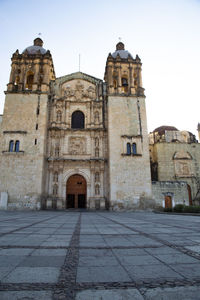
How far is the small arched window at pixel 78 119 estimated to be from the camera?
67.7 feet

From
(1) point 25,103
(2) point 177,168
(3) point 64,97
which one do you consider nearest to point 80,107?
(3) point 64,97

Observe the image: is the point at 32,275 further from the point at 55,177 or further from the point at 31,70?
the point at 31,70

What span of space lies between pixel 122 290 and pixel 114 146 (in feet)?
56.0

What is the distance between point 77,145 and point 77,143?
0.21 m

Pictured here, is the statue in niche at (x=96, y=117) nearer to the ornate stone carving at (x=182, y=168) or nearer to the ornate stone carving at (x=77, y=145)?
the ornate stone carving at (x=77, y=145)

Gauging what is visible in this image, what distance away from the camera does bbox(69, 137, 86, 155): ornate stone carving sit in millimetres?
19469

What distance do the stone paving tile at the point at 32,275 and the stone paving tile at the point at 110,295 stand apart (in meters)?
0.37

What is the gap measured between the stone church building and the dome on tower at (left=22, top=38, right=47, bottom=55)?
21 centimetres

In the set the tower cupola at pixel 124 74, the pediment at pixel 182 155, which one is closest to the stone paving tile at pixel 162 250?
the tower cupola at pixel 124 74

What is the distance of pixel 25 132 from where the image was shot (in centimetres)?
1823

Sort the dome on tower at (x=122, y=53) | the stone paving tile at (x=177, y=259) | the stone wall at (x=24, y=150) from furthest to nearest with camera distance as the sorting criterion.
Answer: the dome on tower at (x=122, y=53) < the stone wall at (x=24, y=150) < the stone paving tile at (x=177, y=259)

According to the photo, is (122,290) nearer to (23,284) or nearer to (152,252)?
(23,284)

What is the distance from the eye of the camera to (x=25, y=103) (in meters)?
19.2

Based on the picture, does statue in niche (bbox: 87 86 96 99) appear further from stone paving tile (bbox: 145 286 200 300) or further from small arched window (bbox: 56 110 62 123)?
stone paving tile (bbox: 145 286 200 300)
